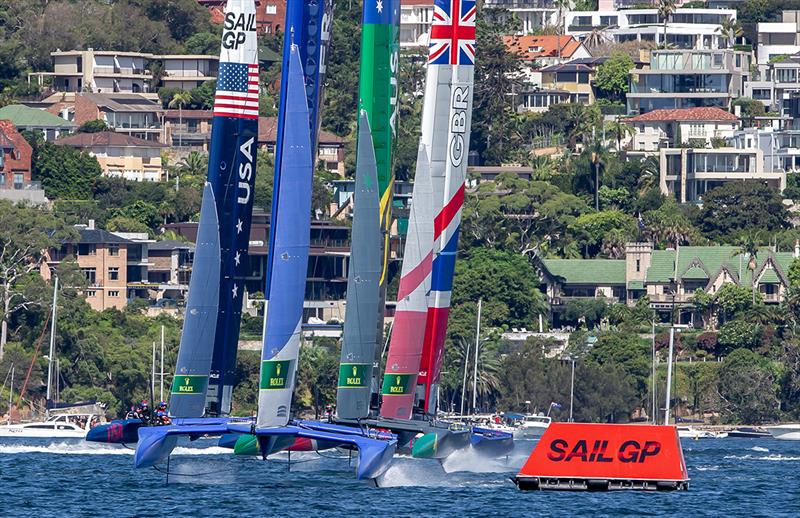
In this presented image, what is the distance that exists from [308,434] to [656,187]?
104 metres

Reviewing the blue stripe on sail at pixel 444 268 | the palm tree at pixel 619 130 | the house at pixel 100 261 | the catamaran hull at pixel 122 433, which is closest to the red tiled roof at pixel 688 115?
the palm tree at pixel 619 130

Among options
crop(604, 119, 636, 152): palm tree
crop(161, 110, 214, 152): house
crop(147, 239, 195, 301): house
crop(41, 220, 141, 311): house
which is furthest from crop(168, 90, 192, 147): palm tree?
crop(41, 220, 141, 311): house

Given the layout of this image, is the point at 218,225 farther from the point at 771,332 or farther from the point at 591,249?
the point at 591,249

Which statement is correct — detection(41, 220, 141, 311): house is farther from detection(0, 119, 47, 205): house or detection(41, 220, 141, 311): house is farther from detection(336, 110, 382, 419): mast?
detection(336, 110, 382, 419): mast

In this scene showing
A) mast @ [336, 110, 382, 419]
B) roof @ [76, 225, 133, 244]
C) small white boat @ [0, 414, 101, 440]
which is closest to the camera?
mast @ [336, 110, 382, 419]

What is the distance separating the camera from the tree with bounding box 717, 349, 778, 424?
4560 inches

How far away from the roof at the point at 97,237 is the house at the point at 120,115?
119 feet

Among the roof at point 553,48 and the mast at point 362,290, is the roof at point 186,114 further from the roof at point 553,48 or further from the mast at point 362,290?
the mast at point 362,290

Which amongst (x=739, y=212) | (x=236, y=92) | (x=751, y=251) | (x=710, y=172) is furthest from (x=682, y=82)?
(x=236, y=92)

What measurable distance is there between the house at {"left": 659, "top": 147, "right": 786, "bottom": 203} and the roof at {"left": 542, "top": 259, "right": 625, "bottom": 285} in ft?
53.4

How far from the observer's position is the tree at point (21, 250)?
364ft

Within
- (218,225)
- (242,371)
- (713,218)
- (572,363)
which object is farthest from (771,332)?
(218,225)

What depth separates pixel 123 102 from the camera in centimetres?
16600

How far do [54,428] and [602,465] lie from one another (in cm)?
4451
